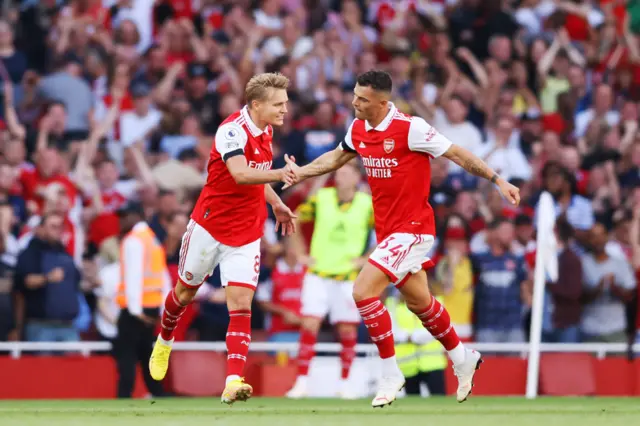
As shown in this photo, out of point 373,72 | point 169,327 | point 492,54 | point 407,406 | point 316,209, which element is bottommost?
point 407,406

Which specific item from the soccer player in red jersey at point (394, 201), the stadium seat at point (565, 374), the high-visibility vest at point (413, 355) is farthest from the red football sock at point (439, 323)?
the stadium seat at point (565, 374)

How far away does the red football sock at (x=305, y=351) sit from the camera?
1555cm

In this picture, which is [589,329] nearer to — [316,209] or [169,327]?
[316,209]

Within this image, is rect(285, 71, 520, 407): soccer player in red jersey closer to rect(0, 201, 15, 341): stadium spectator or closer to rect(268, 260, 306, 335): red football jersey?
rect(268, 260, 306, 335): red football jersey

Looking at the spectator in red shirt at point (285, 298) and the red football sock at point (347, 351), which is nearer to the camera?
the red football sock at point (347, 351)

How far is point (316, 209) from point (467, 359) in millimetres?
4436

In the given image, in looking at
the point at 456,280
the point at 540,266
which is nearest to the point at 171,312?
the point at 540,266

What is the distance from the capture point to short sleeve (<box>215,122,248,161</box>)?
37.5ft

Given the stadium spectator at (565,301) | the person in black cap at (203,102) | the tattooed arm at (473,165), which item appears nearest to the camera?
the tattooed arm at (473,165)

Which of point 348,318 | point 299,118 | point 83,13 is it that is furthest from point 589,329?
point 83,13

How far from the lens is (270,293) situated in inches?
667

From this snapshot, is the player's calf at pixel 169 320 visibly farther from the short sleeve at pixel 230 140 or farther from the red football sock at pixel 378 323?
the red football sock at pixel 378 323

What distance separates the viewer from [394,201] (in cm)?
1180

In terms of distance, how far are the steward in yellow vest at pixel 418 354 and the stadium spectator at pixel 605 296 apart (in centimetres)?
237
